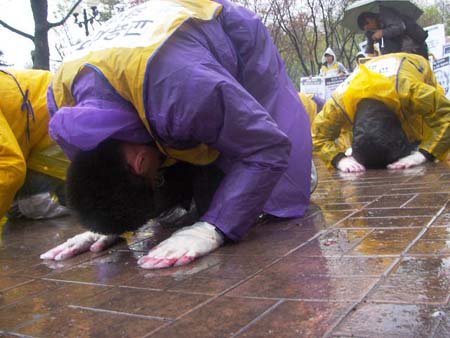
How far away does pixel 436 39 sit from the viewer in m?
10.0

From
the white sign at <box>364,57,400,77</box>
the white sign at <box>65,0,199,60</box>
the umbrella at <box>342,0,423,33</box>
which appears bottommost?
the white sign at <box>364,57,400,77</box>

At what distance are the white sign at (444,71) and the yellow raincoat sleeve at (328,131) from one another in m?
4.20

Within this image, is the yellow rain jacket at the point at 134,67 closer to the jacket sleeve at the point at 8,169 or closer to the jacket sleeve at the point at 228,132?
the jacket sleeve at the point at 228,132

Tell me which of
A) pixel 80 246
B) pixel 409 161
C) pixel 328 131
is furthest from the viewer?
pixel 328 131

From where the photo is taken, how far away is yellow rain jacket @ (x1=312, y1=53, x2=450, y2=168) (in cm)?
419

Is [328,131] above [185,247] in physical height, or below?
below

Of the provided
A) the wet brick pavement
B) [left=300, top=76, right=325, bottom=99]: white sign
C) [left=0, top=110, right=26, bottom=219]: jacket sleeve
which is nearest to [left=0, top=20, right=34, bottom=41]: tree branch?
[left=0, top=110, right=26, bottom=219]: jacket sleeve

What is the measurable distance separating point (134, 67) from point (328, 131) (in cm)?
337

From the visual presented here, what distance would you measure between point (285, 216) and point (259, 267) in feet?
2.62

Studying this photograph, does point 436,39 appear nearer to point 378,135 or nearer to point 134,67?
point 378,135

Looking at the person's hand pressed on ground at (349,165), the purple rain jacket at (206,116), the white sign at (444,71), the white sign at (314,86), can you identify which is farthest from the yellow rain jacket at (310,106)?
the purple rain jacket at (206,116)

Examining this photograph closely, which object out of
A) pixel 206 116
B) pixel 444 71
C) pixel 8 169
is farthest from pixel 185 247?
pixel 444 71

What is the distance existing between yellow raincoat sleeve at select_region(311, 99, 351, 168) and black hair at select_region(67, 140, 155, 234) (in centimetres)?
313

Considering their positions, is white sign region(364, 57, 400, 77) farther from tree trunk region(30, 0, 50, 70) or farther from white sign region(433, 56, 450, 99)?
tree trunk region(30, 0, 50, 70)
